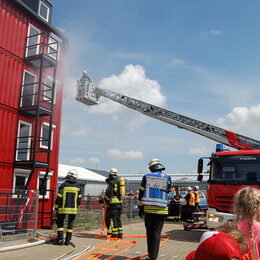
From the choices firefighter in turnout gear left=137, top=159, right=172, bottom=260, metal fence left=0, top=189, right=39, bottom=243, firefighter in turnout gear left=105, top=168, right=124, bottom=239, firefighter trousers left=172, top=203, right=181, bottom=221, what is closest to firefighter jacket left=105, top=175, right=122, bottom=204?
firefighter in turnout gear left=105, top=168, right=124, bottom=239

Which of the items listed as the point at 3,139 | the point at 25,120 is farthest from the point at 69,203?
the point at 25,120

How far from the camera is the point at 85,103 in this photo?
18.0 metres

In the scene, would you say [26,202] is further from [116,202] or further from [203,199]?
[203,199]

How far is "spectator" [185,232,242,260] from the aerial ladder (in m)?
12.2

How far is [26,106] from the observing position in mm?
13383

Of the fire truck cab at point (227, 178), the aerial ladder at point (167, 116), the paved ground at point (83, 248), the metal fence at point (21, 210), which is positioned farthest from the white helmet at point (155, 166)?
the aerial ladder at point (167, 116)

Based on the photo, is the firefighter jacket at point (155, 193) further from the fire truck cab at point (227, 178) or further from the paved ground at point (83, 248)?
the fire truck cab at point (227, 178)

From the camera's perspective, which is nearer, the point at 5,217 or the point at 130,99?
the point at 5,217

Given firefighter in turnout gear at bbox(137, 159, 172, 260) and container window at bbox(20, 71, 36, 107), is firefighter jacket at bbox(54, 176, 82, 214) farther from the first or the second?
container window at bbox(20, 71, 36, 107)

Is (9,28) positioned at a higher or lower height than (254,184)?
higher

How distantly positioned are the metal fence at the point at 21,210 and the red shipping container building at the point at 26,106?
3157mm

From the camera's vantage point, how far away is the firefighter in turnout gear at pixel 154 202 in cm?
631

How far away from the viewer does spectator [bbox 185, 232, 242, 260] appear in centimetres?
158

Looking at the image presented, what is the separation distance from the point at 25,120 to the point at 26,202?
5.67 metres
